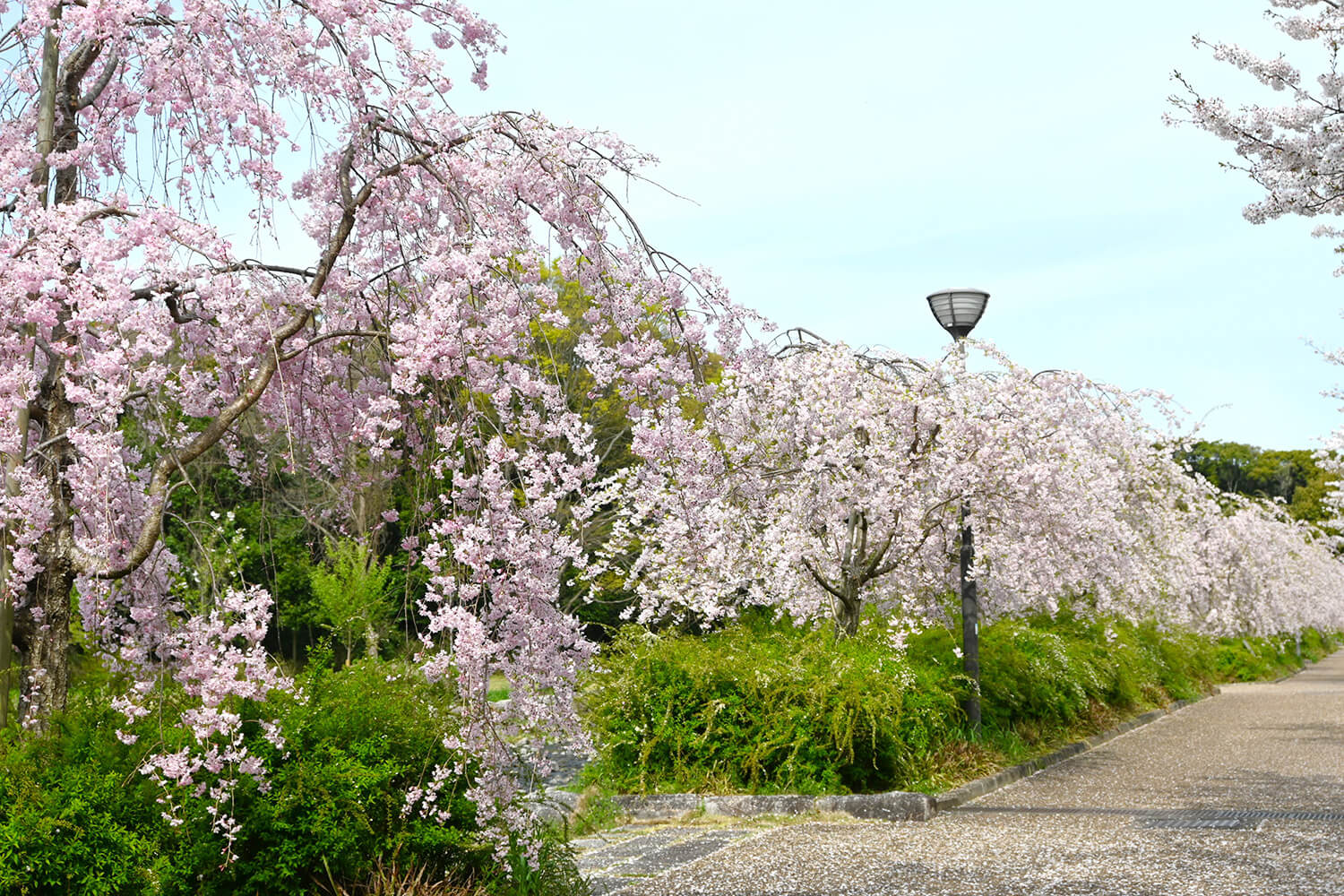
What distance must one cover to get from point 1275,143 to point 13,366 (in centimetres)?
804

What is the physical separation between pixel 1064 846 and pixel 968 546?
4450 millimetres

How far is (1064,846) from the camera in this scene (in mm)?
8305

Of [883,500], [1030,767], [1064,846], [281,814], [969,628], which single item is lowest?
[1064,846]

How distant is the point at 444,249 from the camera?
5379mm

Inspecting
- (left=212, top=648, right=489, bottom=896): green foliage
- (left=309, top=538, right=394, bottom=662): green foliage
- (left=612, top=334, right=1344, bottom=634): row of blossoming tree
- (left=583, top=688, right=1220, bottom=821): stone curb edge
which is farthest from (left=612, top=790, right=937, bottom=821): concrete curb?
(left=309, top=538, right=394, bottom=662): green foliage

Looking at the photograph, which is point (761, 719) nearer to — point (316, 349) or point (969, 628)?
point (969, 628)

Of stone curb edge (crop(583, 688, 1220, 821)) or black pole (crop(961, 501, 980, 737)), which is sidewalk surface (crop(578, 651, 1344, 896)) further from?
black pole (crop(961, 501, 980, 737))

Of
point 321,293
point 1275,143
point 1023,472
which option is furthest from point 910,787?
point 321,293

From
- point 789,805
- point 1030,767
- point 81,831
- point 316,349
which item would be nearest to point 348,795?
point 81,831

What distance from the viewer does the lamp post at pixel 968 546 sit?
12.2m

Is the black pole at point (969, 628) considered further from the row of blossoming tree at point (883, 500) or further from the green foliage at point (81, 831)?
the green foliage at point (81, 831)

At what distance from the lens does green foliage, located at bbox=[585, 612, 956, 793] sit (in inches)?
401

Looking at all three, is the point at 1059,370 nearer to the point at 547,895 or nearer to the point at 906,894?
the point at 906,894

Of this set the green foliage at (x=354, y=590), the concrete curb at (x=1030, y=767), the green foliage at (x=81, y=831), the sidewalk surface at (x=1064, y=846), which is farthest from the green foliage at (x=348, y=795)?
the green foliage at (x=354, y=590)
